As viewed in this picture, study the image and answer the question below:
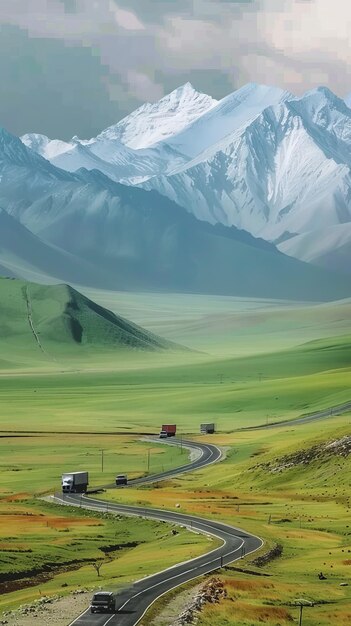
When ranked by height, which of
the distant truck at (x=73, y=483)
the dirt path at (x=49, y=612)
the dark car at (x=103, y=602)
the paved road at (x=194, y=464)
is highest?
the paved road at (x=194, y=464)

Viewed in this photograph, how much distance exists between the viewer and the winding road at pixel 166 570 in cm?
6738

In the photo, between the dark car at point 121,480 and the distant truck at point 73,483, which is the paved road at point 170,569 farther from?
the dark car at point 121,480

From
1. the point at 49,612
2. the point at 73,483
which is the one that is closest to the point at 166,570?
the point at 49,612

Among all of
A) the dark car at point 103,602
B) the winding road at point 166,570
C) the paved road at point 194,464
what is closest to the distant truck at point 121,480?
the paved road at point 194,464

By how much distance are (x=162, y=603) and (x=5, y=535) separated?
35859 mm

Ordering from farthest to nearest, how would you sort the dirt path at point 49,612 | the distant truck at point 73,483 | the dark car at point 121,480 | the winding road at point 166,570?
the dark car at point 121,480, the distant truck at point 73,483, the winding road at point 166,570, the dirt path at point 49,612

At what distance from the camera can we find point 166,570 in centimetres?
8350

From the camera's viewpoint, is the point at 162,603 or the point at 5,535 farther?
the point at 5,535

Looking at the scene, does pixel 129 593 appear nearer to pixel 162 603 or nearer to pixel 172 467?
pixel 162 603

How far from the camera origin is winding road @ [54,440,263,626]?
67375mm


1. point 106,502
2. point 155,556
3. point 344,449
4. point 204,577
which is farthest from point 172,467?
point 204,577

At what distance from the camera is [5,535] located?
104750 mm

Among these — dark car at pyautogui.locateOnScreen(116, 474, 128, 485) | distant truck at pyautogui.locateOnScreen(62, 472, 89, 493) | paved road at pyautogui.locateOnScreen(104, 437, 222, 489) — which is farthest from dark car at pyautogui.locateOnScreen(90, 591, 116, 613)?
dark car at pyautogui.locateOnScreen(116, 474, 128, 485)

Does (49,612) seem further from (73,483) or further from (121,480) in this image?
(121,480)
